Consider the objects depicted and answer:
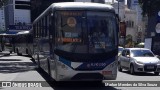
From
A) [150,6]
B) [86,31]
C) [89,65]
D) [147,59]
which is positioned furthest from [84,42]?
[150,6]

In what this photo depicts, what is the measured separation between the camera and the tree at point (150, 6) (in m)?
48.4

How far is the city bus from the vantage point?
14.0m

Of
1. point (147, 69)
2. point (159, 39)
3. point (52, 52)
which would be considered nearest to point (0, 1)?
point (147, 69)

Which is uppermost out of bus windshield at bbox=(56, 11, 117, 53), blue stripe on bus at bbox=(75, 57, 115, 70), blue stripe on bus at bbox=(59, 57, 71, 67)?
bus windshield at bbox=(56, 11, 117, 53)

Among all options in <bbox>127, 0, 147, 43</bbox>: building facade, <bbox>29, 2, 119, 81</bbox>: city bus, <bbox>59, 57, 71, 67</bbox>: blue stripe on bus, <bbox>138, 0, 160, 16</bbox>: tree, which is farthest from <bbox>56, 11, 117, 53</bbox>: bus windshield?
<bbox>127, 0, 147, 43</bbox>: building facade

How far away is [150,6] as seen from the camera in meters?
48.7

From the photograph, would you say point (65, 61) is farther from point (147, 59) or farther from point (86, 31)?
point (147, 59)

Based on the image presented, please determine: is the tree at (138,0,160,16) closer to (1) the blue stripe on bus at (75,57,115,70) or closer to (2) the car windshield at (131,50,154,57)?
(2) the car windshield at (131,50,154,57)

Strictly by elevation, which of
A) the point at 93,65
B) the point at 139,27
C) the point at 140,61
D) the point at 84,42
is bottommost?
the point at 139,27

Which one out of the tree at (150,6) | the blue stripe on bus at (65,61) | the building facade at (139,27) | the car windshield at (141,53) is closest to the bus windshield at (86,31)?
the blue stripe on bus at (65,61)

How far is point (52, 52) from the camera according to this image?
14742 millimetres

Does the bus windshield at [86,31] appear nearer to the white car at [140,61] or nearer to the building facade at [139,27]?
the white car at [140,61]

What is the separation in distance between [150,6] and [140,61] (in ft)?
90.7

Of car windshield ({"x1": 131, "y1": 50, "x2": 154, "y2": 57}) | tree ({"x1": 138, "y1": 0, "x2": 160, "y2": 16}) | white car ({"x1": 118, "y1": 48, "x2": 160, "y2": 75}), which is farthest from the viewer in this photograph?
tree ({"x1": 138, "y1": 0, "x2": 160, "y2": 16})
